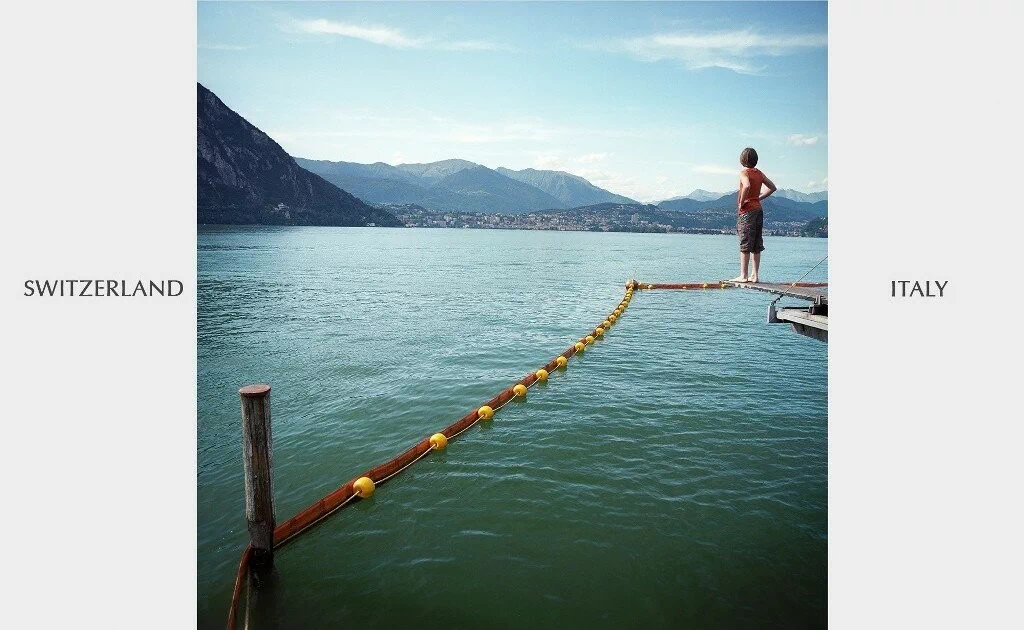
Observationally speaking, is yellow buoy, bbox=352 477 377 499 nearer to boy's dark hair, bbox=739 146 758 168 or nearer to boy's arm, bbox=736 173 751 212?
boy's arm, bbox=736 173 751 212

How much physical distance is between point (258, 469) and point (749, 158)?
8.73m

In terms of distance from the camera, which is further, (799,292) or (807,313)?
(799,292)

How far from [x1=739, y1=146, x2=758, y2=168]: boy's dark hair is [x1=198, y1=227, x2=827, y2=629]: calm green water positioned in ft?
18.2

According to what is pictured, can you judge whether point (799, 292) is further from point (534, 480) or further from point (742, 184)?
point (534, 480)

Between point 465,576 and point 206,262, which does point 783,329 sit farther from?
point 206,262

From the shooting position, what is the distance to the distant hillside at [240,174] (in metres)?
155

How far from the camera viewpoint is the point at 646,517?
8.76 m

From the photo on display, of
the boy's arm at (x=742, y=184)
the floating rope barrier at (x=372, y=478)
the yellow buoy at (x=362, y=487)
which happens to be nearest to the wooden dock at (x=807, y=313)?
the boy's arm at (x=742, y=184)

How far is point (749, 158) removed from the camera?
902 cm

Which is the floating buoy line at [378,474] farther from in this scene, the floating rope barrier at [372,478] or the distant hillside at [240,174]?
the distant hillside at [240,174]

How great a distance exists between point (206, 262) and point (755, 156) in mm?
57014

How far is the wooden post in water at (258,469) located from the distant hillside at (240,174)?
157 metres

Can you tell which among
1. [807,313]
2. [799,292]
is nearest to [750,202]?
[799,292]

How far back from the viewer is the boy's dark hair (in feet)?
29.4
